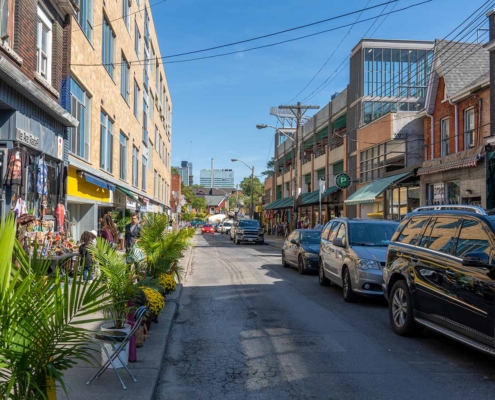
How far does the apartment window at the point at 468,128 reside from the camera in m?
19.9

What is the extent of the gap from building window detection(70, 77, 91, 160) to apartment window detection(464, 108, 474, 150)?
47.5ft

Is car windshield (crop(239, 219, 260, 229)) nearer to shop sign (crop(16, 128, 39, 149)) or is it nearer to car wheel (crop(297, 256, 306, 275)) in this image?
car wheel (crop(297, 256, 306, 275))

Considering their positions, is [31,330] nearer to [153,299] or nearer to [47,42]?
[153,299]

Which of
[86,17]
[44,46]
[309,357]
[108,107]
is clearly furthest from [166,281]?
[108,107]

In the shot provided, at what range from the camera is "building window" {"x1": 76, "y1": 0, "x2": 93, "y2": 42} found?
1716cm

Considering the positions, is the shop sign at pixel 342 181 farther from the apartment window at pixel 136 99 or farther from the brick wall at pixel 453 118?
the apartment window at pixel 136 99

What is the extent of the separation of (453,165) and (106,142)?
1429 centimetres

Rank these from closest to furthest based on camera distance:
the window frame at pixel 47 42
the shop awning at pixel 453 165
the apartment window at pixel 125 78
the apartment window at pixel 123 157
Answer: the window frame at pixel 47 42, the shop awning at pixel 453 165, the apartment window at pixel 125 78, the apartment window at pixel 123 157

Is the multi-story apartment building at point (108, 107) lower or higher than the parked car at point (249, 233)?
higher

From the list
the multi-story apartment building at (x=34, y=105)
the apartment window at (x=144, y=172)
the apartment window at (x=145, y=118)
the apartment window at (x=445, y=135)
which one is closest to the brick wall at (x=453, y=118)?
the apartment window at (x=445, y=135)

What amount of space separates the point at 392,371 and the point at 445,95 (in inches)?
733

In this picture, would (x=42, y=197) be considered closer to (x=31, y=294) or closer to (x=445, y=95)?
(x=31, y=294)

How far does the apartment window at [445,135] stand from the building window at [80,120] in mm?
14728

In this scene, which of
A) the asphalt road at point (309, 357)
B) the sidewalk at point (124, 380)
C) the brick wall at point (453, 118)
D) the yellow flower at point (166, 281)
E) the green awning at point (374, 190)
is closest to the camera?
the sidewalk at point (124, 380)
